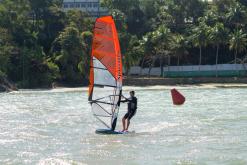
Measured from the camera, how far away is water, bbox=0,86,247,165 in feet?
57.6

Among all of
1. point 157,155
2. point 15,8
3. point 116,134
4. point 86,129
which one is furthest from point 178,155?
point 15,8

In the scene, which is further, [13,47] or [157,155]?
[13,47]

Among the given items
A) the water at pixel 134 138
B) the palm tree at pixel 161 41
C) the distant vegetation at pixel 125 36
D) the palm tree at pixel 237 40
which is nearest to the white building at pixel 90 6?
the distant vegetation at pixel 125 36

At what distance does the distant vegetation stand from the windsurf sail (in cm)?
3389

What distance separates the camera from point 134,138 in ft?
70.9

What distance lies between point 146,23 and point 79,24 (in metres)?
12.6

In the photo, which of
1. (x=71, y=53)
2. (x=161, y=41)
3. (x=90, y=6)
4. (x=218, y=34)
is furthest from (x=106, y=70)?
(x=90, y=6)

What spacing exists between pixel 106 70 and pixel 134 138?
2.97 meters

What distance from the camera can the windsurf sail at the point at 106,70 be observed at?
22.5 meters

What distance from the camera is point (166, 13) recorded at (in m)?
76.8

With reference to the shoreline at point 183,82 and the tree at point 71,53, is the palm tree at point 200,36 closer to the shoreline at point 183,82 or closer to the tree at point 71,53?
the shoreline at point 183,82

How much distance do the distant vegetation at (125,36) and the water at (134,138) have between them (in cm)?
2601

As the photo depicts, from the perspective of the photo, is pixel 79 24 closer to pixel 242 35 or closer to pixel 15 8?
pixel 15 8

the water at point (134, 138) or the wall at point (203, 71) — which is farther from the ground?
the water at point (134, 138)
